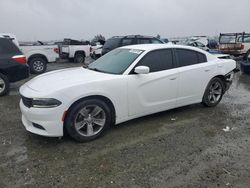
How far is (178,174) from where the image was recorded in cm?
321

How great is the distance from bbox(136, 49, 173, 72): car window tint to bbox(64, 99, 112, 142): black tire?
1.09 metres

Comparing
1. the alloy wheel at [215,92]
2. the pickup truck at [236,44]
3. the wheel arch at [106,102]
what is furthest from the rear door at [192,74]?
the pickup truck at [236,44]

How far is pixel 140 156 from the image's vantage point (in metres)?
3.66

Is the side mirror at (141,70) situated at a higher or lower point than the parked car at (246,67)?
higher

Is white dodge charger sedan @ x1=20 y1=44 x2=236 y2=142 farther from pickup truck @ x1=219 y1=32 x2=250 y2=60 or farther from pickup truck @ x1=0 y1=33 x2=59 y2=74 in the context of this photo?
pickup truck @ x1=219 y1=32 x2=250 y2=60

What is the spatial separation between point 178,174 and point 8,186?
2072mm

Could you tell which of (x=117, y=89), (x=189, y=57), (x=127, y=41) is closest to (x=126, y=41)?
(x=127, y=41)

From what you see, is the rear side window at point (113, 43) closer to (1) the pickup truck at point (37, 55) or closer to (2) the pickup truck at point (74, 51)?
(1) the pickup truck at point (37, 55)

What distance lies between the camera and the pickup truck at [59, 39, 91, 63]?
17.4 meters

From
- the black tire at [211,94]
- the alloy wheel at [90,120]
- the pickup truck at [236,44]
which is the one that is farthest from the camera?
the pickup truck at [236,44]

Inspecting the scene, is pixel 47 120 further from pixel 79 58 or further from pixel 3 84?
pixel 79 58

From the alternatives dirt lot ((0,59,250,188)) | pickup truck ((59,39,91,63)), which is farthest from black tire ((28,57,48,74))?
dirt lot ((0,59,250,188))

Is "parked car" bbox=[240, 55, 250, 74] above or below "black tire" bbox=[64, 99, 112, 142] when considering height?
above

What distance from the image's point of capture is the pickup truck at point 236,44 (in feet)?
51.7
